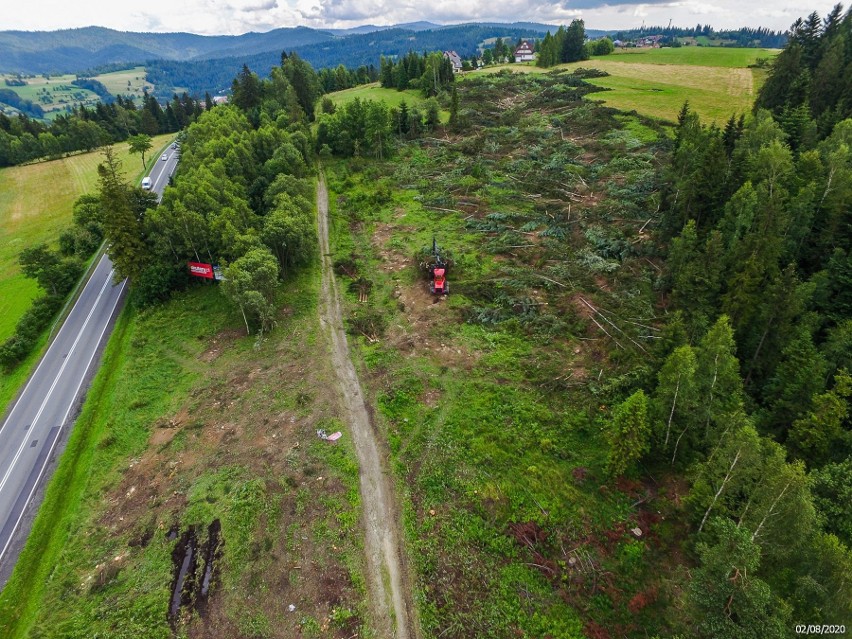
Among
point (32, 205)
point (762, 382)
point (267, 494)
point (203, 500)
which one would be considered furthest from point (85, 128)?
point (762, 382)

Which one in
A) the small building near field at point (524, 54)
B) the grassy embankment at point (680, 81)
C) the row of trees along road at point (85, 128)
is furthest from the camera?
the small building near field at point (524, 54)

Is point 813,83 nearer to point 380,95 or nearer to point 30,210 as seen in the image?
point 380,95

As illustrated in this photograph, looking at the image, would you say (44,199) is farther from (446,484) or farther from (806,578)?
(806,578)

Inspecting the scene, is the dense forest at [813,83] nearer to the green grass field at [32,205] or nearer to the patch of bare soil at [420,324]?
the patch of bare soil at [420,324]

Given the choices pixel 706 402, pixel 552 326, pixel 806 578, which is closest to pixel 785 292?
pixel 706 402

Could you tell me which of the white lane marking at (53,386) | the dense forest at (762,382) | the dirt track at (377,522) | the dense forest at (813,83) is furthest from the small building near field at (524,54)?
the dirt track at (377,522)

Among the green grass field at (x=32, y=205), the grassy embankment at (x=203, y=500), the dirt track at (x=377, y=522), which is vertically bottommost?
the green grass field at (x=32, y=205)
